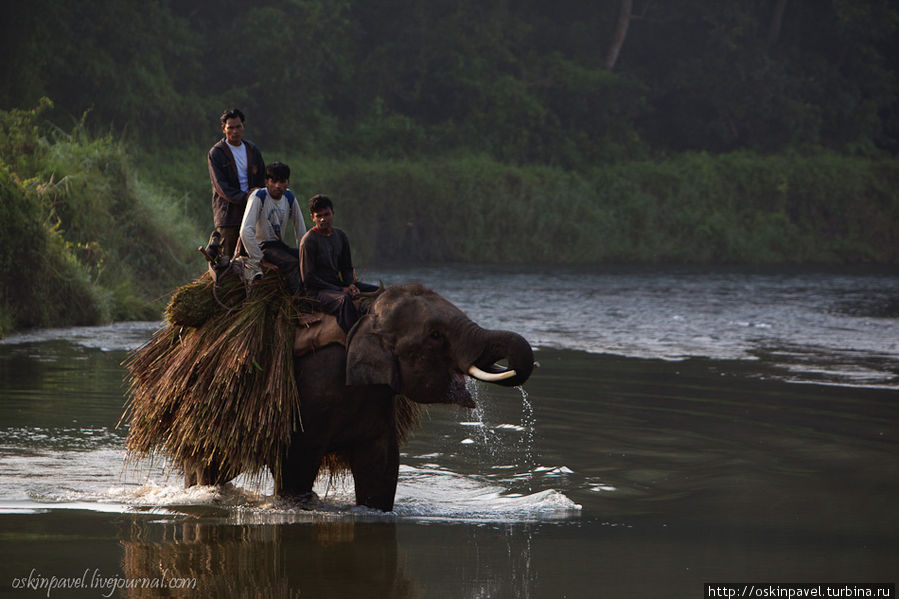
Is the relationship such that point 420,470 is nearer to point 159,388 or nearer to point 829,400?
point 159,388

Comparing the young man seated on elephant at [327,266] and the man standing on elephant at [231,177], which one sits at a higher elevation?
the man standing on elephant at [231,177]

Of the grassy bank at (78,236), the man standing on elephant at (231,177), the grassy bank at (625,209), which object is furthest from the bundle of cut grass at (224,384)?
the grassy bank at (625,209)

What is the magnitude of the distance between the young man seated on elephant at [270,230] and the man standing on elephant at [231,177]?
0.60 meters

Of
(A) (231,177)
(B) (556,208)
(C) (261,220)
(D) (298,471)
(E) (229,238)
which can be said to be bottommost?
(D) (298,471)

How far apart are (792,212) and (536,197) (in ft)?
33.7

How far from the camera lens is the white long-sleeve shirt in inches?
284

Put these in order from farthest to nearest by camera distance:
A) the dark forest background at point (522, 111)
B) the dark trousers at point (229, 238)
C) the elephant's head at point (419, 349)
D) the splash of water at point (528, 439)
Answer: the dark forest background at point (522, 111) < the splash of water at point (528, 439) < the dark trousers at point (229, 238) < the elephant's head at point (419, 349)

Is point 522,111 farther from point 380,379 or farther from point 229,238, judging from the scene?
point 380,379

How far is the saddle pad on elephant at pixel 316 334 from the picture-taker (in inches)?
274

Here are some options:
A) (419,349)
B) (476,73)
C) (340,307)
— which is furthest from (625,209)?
(419,349)

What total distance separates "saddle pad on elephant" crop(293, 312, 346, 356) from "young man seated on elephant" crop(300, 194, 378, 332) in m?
0.04

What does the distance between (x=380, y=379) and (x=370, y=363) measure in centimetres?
10

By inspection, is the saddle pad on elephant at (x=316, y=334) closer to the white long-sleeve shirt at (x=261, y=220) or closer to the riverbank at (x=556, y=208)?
the white long-sleeve shirt at (x=261, y=220)

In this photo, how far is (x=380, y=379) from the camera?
6.65 metres
